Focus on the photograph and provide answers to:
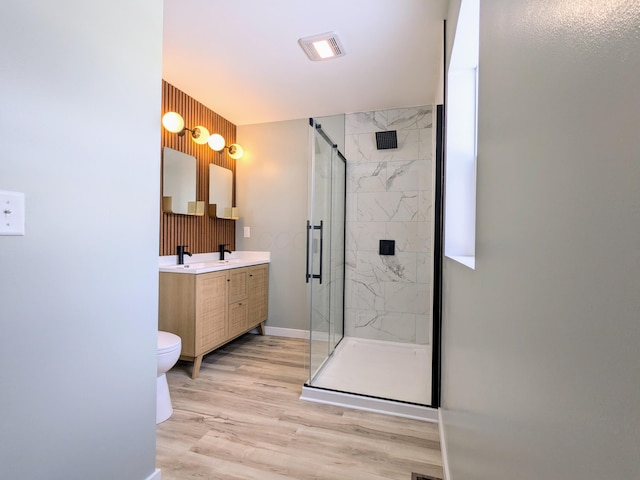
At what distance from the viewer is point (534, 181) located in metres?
0.46

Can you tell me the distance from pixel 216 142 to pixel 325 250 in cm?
165

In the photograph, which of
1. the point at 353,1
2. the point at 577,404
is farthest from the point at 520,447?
→ the point at 353,1

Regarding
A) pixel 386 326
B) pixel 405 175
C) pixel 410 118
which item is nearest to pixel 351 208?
pixel 405 175

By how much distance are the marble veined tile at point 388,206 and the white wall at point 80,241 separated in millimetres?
2343

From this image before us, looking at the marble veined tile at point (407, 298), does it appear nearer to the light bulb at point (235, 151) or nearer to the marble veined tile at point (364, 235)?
the marble veined tile at point (364, 235)

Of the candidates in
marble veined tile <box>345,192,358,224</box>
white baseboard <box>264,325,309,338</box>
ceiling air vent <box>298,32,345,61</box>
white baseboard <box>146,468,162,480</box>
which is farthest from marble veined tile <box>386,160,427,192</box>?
white baseboard <box>146,468,162,480</box>

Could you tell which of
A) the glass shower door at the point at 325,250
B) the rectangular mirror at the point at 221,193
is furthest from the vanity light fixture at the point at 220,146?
the glass shower door at the point at 325,250

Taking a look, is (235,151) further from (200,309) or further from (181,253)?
(200,309)

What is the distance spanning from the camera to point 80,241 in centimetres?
105

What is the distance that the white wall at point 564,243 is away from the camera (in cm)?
26

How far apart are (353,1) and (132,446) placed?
8.00 ft

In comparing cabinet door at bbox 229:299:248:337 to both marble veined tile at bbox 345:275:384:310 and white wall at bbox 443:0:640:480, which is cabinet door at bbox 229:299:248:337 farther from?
white wall at bbox 443:0:640:480

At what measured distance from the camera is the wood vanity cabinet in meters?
2.45

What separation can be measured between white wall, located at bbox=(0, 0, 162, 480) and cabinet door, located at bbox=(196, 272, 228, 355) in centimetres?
114
